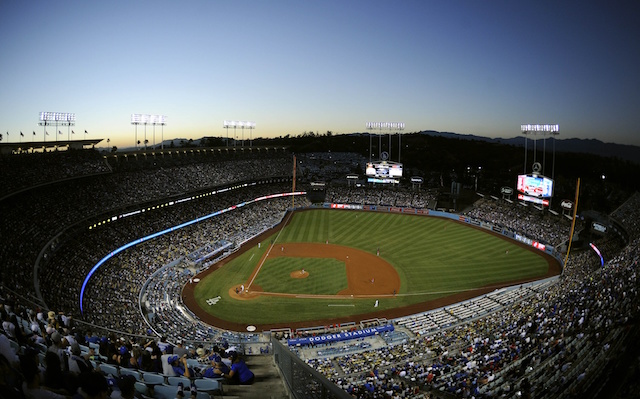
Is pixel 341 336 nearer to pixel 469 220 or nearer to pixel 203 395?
pixel 203 395

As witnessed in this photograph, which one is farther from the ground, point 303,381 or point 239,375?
point 303,381

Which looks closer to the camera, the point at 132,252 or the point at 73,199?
the point at 132,252

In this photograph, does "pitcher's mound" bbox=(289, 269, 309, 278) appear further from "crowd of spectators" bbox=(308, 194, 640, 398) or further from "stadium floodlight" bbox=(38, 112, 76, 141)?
"stadium floodlight" bbox=(38, 112, 76, 141)

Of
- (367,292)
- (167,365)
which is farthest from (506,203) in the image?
(167,365)

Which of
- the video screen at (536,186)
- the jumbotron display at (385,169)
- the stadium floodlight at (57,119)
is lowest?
the video screen at (536,186)

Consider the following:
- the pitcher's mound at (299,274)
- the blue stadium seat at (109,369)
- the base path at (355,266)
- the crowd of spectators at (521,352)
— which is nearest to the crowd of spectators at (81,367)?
the blue stadium seat at (109,369)

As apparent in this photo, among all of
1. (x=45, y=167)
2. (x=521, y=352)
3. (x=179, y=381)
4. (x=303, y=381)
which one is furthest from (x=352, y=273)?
(x=303, y=381)

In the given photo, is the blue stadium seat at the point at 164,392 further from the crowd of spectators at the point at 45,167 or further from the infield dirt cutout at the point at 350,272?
the crowd of spectators at the point at 45,167
